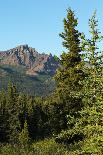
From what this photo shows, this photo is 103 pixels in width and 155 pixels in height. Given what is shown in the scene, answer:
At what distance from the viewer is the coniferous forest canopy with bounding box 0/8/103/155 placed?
18609 mm

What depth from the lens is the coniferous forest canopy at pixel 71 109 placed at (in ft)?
61.1

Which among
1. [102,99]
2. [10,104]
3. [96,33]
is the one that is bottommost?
[10,104]

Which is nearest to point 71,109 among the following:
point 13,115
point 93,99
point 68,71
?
point 68,71

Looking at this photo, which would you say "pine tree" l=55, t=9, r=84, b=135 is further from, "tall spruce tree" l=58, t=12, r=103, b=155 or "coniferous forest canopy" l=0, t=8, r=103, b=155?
"tall spruce tree" l=58, t=12, r=103, b=155

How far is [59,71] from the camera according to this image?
3912cm

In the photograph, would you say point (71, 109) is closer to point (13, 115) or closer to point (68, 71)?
point (68, 71)

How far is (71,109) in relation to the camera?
39.1 m

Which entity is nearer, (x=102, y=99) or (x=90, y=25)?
(x=102, y=99)

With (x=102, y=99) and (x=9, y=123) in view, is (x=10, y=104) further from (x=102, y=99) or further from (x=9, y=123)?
(x=102, y=99)

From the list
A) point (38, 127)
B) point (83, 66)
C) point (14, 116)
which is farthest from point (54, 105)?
point (38, 127)

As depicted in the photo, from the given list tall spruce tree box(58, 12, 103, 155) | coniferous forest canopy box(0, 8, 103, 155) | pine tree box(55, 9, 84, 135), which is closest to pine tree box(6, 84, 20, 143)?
coniferous forest canopy box(0, 8, 103, 155)

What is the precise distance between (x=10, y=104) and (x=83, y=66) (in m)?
69.9

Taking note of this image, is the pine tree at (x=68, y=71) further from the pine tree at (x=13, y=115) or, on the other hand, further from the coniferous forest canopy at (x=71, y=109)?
the pine tree at (x=13, y=115)

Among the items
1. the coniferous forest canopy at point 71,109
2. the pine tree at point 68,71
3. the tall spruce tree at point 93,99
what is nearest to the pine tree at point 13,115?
the coniferous forest canopy at point 71,109
